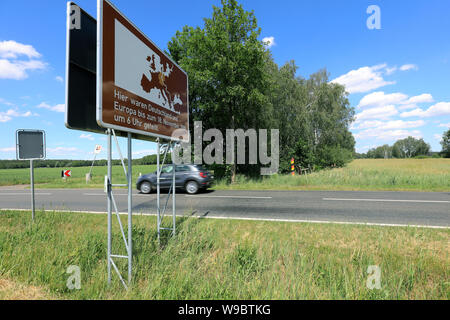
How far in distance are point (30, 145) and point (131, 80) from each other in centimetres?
487

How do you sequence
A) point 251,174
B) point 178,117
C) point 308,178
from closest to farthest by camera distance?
point 178,117 < point 308,178 < point 251,174

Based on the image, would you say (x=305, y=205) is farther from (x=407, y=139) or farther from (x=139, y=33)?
(x=407, y=139)

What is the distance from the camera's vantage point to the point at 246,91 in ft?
40.6

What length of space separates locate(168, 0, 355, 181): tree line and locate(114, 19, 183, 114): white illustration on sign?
8.47 meters

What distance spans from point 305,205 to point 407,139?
148 meters

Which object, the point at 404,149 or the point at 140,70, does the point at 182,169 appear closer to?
the point at 140,70

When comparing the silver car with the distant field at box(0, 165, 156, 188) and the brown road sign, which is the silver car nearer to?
the brown road sign

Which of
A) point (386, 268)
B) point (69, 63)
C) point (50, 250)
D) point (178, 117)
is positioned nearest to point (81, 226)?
point (50, 250)

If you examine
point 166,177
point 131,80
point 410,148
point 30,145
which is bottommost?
point 166,177

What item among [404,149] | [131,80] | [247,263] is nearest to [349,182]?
[247,263]

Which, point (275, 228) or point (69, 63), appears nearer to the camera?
point (69, 63)

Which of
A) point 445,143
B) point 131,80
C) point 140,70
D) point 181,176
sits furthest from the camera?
point 445,143
